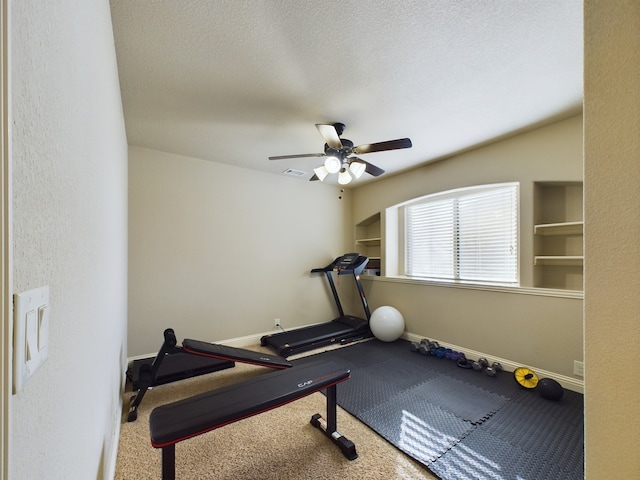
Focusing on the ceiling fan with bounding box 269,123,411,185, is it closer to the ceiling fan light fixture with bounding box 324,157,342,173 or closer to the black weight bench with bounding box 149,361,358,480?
the ceiling fan light fixture with bounding box 324,157,342,173

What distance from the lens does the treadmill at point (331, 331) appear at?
3633 millimetres

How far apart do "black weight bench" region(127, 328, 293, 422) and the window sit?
102 inches

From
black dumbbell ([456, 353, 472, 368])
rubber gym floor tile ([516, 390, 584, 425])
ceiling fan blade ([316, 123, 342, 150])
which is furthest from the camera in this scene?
black dumbbell ([456, 353, 472, 368])

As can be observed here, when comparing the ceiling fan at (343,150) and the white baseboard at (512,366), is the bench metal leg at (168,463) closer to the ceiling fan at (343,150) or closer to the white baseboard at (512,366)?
the ceiling fan at (343,150)

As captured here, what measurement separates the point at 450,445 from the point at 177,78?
326 cm

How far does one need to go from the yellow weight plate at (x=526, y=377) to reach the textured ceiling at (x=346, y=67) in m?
2.46

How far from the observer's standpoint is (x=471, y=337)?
3.39m

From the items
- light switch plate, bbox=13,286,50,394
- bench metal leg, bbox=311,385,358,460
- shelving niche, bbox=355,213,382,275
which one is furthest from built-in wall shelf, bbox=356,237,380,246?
light switch plate, bbox=13,286,50,394

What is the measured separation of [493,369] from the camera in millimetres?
2977

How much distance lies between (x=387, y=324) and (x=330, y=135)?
2.78 m

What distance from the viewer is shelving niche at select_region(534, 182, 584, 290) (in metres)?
2.78
